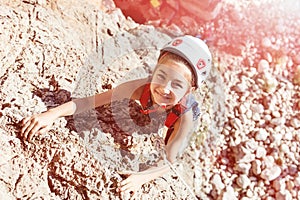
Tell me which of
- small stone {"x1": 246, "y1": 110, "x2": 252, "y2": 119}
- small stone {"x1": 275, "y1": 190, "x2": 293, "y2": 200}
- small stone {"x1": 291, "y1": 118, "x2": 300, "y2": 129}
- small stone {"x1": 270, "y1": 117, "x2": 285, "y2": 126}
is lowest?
small stone {"x1": 275, "y1": 190, "x2": 293, "y2": 200}

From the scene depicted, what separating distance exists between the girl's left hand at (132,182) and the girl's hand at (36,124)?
252 millimetres

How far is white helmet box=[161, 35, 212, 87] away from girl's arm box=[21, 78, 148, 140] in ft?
0.64

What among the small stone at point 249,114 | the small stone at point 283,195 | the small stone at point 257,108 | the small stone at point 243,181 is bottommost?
the small stone at point 283,195

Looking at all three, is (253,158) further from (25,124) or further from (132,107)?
(25,124)

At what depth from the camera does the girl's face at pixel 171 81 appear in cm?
132

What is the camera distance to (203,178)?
1802mm

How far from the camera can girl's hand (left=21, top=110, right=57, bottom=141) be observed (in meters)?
1.25

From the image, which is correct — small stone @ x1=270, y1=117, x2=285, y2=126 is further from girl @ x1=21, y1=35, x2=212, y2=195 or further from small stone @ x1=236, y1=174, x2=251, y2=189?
girl @ x1=21, y1=35, x2=212, y2=195

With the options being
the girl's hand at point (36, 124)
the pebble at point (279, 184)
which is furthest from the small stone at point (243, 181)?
the girl's hand at point (36, 124)

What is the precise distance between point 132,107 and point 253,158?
1.99 ft

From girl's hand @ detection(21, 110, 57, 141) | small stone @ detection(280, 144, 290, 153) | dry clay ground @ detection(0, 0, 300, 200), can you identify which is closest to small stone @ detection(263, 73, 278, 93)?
dry clay ground @ detection(0, 0, 300, 200)

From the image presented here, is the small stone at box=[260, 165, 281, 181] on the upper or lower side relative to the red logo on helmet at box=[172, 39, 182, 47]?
lower

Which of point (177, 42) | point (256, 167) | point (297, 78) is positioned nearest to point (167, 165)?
point (177, 42)

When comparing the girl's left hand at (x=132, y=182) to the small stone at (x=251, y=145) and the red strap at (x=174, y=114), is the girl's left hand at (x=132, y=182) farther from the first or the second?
the small stone at (x=251, y=145)
